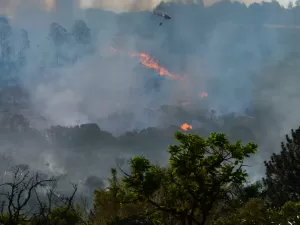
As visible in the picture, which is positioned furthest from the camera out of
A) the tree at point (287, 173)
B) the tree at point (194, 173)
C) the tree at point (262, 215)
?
the tree at point (287, 173)

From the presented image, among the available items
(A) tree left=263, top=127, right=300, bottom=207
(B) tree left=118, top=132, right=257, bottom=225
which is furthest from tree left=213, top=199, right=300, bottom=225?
(A) tree left=263, top=127, right=300, bottom=207

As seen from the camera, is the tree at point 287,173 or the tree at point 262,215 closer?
the tree at point 262,215

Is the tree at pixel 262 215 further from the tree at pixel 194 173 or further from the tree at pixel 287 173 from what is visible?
the tree at pixel 287 173

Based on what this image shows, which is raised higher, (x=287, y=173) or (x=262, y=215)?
(x=287, y=173)

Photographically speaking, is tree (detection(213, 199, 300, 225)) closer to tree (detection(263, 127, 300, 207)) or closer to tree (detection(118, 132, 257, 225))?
tree (detection(118, 132, 257, 225))

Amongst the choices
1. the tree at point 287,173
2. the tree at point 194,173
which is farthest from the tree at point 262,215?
the tree at point 287,173

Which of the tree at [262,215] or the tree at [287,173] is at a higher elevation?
the tree at [287,173]

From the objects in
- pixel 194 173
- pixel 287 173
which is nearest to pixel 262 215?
pixel 194 173

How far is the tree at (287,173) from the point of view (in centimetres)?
3384

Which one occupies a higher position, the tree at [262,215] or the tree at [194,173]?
the tree at [194,173]

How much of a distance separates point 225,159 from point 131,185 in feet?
18.2

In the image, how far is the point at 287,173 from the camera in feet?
113

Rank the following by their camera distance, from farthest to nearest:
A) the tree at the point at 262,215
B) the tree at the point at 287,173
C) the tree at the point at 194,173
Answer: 1. the tree at the point at 287,173
2. the tree at the point at 194,173
3. the tree at the point at 262,215

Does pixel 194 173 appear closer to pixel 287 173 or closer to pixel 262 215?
pixel 262 215
